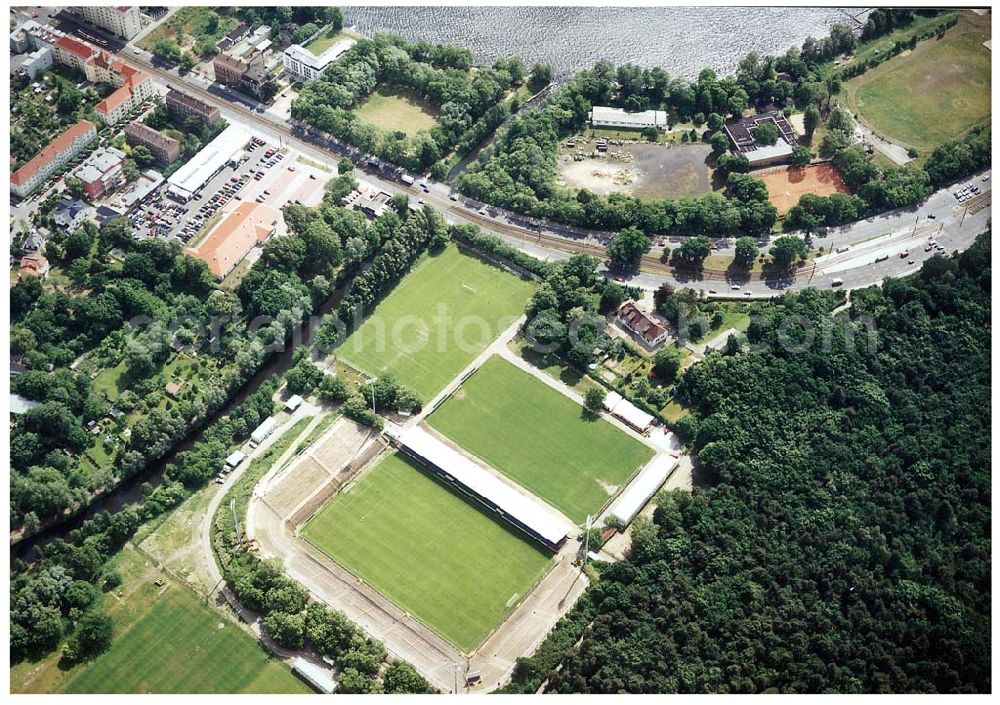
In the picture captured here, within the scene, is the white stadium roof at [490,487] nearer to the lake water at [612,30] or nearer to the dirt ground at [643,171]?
the dirt ground at [643,171]

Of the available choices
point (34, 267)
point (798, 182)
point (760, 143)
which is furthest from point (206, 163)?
point (798, 182)

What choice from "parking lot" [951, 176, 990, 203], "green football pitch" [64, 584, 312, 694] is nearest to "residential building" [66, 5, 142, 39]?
"green football pitch" [64, 584, 312, 694]

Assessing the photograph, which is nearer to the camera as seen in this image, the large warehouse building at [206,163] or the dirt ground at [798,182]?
the large warehouse building at [206,163]

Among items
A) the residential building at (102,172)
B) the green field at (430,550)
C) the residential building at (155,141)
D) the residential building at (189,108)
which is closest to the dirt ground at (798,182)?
the green field at (430,550)

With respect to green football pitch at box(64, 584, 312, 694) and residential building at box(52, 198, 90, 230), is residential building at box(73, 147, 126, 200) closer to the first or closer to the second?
residential building at box(52, 198, 90, 230)

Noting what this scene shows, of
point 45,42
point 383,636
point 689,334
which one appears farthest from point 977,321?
point 45,42
